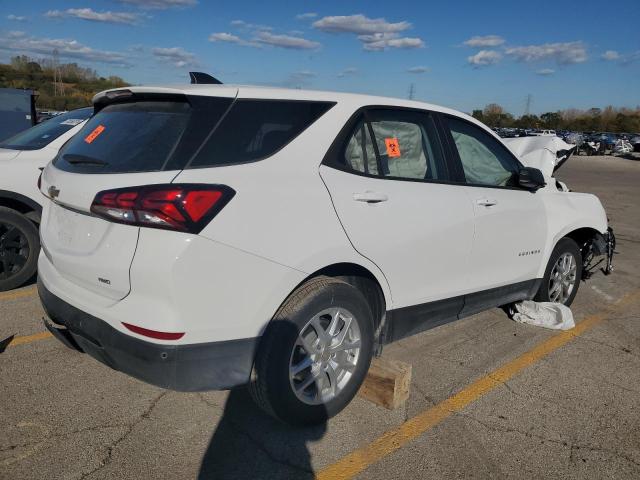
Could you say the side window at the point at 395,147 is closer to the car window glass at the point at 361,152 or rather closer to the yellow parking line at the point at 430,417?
the car window glass at the point at 361,152

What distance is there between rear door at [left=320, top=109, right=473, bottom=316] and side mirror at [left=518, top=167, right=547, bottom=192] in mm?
728

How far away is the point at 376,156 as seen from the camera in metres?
3.24

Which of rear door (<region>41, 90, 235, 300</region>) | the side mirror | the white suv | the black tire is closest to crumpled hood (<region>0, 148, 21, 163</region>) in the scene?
the black tire

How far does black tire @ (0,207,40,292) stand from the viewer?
502 cm

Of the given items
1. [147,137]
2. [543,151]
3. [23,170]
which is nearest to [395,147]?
[147,137]

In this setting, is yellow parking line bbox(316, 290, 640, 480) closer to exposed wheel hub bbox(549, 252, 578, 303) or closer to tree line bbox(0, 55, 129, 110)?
exposed wheel hub bbox(549, 252, 578, 303)

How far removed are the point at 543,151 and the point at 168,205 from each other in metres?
4.31

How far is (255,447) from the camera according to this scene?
9.39ft

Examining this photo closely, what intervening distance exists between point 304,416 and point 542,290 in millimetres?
2841

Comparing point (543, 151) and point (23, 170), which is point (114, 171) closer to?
point (23, 170)

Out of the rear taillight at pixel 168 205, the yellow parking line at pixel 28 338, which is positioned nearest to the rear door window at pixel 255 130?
the rear taillight at pixel 168 205

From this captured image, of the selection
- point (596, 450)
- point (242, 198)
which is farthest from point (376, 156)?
point (596, 450)

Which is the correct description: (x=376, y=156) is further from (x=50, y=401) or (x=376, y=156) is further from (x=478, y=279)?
(x=50, y=401)

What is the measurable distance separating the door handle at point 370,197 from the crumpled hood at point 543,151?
257cm
